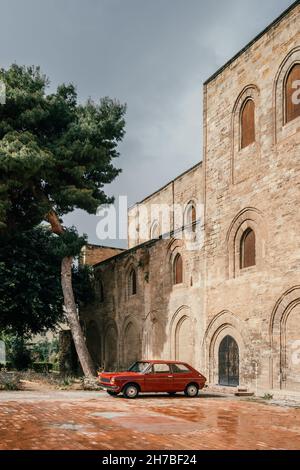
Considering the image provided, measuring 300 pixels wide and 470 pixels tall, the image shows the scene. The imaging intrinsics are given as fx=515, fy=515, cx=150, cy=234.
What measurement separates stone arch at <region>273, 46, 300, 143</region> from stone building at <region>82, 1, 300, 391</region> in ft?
0.12

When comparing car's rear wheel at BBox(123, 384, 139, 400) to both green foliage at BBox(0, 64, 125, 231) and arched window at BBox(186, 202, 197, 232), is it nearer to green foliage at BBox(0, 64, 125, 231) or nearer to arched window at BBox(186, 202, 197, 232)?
green foliage at BBox(0, 64, 125, 231)

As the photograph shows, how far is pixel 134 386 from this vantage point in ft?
53.9

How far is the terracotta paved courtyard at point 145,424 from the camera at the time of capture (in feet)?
28.4

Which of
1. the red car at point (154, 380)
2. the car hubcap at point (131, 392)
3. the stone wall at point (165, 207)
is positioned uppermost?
the stone wall at point (165, 207)

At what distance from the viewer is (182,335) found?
23203mm

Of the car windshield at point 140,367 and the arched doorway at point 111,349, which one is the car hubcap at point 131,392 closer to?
the car windshield at point 140,367

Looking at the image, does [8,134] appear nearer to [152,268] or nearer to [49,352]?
[152,268]

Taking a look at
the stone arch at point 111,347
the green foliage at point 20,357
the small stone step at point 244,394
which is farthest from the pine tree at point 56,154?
the green foliage at point 20,357

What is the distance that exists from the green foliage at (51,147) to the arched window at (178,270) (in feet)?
15.5

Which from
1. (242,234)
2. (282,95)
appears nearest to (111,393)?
(242,234)

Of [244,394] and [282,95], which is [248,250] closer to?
[244,394]

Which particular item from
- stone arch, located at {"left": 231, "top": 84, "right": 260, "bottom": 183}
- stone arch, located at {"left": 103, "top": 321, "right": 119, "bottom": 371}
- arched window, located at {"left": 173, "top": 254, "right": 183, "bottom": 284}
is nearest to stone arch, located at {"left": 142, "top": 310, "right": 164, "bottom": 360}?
arched window, located at {"left": 173, "top": 254, "right": 183, "bottom": 284}

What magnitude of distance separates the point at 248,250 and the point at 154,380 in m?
6.02
